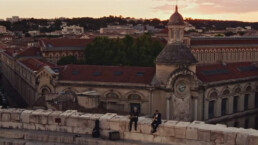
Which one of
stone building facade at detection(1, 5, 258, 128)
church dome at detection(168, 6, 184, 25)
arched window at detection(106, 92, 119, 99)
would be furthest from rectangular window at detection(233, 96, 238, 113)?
arched window at detection(106, 92, 119, 99)

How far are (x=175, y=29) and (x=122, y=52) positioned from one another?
2690 centimetres

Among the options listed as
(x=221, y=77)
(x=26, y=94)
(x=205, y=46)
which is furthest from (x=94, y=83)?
(x=205, y=46)

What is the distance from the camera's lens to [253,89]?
4534 cm

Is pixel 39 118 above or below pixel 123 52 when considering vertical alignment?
above

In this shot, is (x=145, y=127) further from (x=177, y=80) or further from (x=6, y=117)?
(x=177, y=80)

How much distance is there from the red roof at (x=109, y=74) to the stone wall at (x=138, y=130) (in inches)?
1013

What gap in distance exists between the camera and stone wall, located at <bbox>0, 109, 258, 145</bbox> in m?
12.6

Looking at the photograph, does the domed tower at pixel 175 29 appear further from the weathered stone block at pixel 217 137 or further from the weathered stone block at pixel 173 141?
the weathered stone block at pixel 217 137

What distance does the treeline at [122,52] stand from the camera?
2695 inches

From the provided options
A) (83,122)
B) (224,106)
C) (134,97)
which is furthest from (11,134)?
(224,106)

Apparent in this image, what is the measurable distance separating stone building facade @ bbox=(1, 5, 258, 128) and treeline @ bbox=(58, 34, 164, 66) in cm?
2396

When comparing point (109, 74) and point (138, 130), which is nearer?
point (138, 130)

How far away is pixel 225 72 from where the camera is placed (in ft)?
144

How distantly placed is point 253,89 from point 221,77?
→ 19.0 ft
